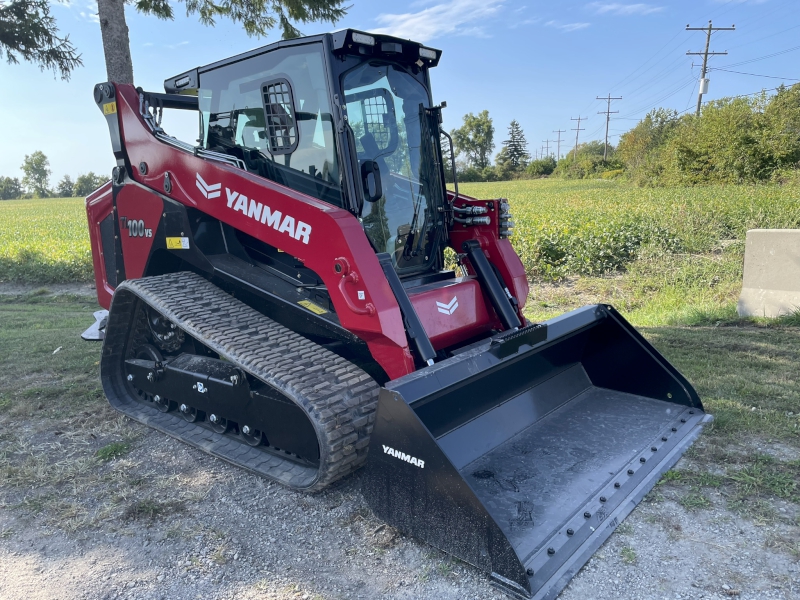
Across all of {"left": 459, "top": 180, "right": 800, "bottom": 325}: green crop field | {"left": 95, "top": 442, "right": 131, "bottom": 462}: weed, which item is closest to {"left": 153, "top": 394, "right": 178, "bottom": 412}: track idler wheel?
{"left": 95, "top": 442, "right": 131, "bottom": 462}: weed

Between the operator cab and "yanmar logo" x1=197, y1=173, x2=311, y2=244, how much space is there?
0.29m

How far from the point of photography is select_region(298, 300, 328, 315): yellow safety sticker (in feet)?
11.1

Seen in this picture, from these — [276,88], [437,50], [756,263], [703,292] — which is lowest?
[703,292]

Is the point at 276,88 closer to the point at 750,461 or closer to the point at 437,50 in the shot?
the point at 437,50

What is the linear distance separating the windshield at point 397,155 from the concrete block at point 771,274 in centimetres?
426

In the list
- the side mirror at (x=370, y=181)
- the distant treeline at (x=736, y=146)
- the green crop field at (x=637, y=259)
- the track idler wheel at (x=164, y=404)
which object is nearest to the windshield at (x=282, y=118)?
the side mirror at (x=370, y=181)

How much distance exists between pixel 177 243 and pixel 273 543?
7.39ft

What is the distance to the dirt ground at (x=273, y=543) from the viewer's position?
7.80 ft

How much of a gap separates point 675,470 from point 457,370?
4.53 ft

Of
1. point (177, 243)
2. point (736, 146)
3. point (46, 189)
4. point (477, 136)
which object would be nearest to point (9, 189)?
point (46, 189)

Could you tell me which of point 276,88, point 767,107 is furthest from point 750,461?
point 767,107

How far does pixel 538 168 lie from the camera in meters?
74.4

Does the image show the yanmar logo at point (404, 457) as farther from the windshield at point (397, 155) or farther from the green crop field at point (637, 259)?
the green crop field at point (637, 259)

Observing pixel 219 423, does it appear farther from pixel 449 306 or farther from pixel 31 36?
pixel 31 36
